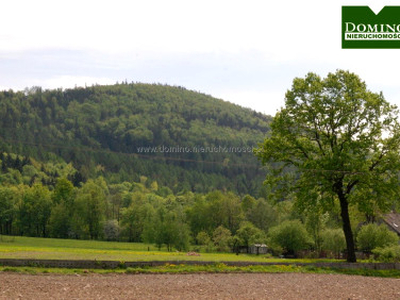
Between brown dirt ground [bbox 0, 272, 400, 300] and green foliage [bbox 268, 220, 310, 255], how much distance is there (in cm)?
4431

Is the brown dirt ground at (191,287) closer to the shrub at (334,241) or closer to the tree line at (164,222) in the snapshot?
the shrub at (334,241)

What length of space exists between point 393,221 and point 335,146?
5840 centimetres

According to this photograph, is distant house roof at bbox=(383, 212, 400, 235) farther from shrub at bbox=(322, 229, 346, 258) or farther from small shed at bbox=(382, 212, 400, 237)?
shrub at bbox=(322, 229, 346, 258)

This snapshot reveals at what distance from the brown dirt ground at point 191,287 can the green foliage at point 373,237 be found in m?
36.4

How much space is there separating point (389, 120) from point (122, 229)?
115343mm

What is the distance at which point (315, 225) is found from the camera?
90875 millimetres

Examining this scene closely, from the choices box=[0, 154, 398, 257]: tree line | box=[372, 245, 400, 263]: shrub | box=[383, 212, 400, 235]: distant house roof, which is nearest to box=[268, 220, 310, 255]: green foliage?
box=[0, 154, 398, 257]: tree line

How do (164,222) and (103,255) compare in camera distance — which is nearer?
(103,255)

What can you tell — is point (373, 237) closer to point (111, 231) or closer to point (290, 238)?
point (290, 238)

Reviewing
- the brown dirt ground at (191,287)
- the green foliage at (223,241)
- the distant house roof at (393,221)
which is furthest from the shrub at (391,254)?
the green foliage at (223,241)

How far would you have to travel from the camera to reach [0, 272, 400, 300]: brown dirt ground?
24.5 meters

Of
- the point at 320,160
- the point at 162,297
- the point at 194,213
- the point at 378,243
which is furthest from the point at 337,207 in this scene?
the point at 194,213

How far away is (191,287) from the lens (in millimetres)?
28469

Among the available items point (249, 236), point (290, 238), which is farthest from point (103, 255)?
point (249, 236)
